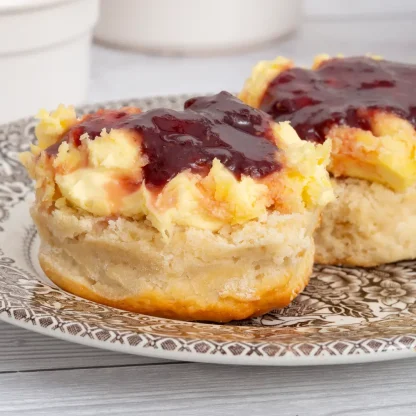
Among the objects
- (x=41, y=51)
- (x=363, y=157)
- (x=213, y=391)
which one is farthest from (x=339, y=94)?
(x=41, y=51)

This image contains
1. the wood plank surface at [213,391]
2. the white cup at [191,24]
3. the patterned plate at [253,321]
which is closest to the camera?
the patterned plate at [253,321]

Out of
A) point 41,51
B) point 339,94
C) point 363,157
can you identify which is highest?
point 339,94

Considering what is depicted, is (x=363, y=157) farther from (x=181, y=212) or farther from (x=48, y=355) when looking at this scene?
(x=48, y=355)

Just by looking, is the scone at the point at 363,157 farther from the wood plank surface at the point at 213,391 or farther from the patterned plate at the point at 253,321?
the wood plank surface at the point at 213,391

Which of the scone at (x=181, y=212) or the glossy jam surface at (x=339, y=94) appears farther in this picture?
the glossy jam surface at (x=339, y=94)

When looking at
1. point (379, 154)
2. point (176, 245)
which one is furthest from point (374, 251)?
point (176, 245)

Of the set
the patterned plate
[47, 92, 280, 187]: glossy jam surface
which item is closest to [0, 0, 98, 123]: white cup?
the patterned plate

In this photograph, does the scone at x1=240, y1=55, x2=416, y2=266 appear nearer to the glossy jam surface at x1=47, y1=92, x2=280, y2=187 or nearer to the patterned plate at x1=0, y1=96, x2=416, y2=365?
the patterned plate at x1=0, y1=96, x2=416, y2=365

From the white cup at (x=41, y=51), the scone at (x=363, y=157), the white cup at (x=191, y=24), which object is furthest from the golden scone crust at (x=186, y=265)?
the white cup at (x=191, y=24)
